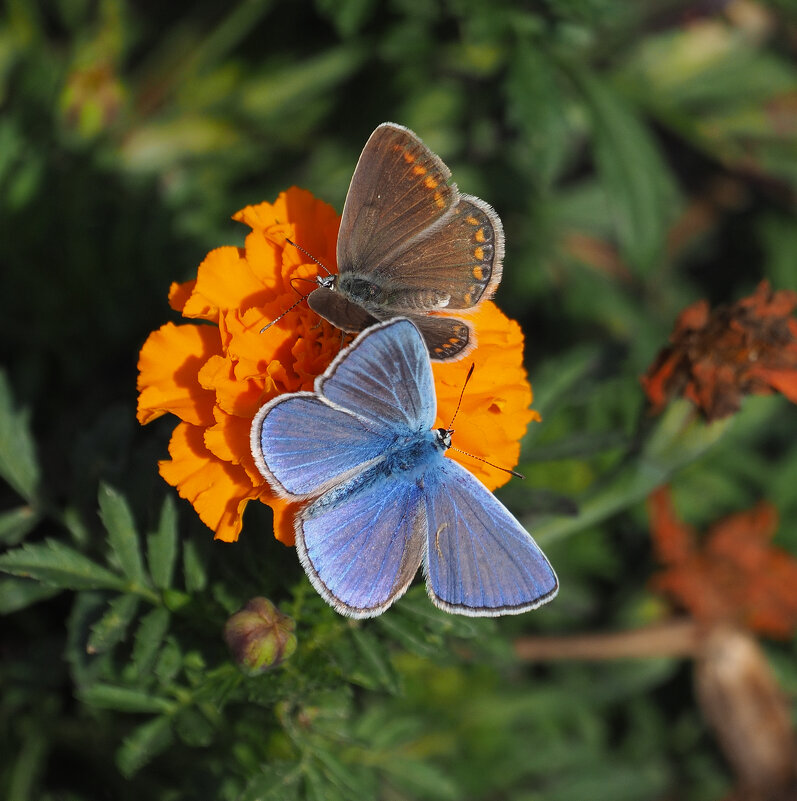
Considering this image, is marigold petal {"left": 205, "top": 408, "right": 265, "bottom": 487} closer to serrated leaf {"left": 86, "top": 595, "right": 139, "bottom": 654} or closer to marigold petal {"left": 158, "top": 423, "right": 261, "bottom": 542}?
marigold petal {"left": 158, "top": 423, "right": 261, "bottom": 542}

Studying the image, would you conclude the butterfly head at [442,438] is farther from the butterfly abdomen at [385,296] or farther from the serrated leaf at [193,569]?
the serrated leaf at [193,569]

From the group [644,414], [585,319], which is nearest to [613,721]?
[585,319]

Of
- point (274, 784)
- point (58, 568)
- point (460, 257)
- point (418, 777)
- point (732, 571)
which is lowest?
point (732, 571)

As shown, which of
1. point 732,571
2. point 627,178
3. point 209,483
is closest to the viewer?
point 209,483

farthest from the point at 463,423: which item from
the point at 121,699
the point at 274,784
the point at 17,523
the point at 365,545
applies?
the point at 17,523

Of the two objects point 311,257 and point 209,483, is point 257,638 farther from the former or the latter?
point 311,257

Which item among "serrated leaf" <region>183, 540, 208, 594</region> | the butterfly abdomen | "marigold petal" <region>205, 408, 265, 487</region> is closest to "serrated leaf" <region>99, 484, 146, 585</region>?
"serrated leaf" <region>183, 540, 208, 594</region>

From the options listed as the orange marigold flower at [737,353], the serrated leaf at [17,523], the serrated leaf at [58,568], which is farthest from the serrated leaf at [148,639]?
the orange marigold flower at [737,353]
